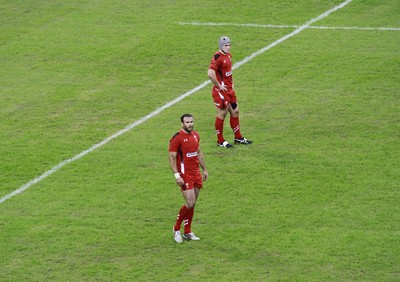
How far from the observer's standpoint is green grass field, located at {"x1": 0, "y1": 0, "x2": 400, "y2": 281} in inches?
677

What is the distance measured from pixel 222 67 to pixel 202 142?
1844mm

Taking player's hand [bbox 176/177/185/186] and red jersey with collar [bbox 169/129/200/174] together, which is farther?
red jersey with collar [bbox 169/129/200/174]

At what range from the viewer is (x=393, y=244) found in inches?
680

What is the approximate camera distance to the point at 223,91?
21891 millimetres

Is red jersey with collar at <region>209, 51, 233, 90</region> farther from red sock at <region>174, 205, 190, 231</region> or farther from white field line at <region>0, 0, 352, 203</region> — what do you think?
red sock at <region>174, 205, 190, 231</region>

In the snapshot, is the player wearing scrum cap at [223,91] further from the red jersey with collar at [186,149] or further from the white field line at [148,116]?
the red jersey with collar at [186,149]

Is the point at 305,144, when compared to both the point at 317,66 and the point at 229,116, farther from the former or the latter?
the point at 317,66

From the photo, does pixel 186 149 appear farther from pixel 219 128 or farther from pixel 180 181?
pixel 219 128

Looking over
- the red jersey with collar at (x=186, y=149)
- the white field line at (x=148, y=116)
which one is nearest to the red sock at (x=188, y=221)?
the red jersey with collar at (x=186, y=149)

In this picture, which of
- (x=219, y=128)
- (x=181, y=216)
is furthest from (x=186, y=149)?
(x=219, y=128)

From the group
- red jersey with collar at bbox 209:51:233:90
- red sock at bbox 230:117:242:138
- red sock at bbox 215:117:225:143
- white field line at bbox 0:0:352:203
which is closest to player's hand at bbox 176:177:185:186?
white field line at bbox 0:0:352:203

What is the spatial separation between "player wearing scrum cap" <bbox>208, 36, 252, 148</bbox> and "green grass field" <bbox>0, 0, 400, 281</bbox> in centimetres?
57

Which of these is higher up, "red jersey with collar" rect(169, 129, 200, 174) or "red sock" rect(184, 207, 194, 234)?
"red jersey with collar" rect(169, 129, 200, 174)

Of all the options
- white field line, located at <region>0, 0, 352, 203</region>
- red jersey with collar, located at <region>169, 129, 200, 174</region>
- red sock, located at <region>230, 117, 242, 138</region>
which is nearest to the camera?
red jersey with collar, located at <region>169, 129, 200, 174</region>
